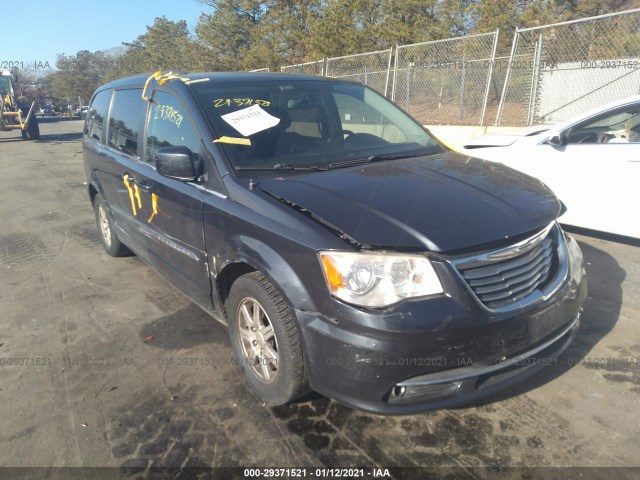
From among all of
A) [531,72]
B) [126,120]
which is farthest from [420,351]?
[531,72]

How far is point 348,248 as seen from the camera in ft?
7.11

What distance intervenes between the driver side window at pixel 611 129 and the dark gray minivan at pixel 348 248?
2.47 m

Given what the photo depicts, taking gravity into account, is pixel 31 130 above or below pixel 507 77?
below

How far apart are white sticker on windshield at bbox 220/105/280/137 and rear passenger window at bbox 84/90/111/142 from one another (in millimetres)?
2304

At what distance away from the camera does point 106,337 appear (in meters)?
3.64

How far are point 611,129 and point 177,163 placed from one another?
467 cm

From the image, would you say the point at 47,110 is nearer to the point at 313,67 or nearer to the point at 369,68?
the point at 313,67

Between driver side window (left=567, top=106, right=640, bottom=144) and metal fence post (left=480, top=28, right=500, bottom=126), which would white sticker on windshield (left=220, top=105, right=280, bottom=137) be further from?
metal fence post (left=480, top=28, right=500, bottom=126)

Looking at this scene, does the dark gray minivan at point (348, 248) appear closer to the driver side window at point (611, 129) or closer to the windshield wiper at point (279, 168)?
the windshield wiper at point (279, 168)

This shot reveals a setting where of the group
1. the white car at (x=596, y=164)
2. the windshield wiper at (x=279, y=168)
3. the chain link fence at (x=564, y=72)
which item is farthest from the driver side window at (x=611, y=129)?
the chain link fence at (x=564, y=72)

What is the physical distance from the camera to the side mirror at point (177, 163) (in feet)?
9.43

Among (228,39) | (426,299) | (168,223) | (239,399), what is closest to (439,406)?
(426,299)

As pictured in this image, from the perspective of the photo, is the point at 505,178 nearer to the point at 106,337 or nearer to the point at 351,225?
the point at 351,225

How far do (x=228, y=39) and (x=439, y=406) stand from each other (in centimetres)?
3990
